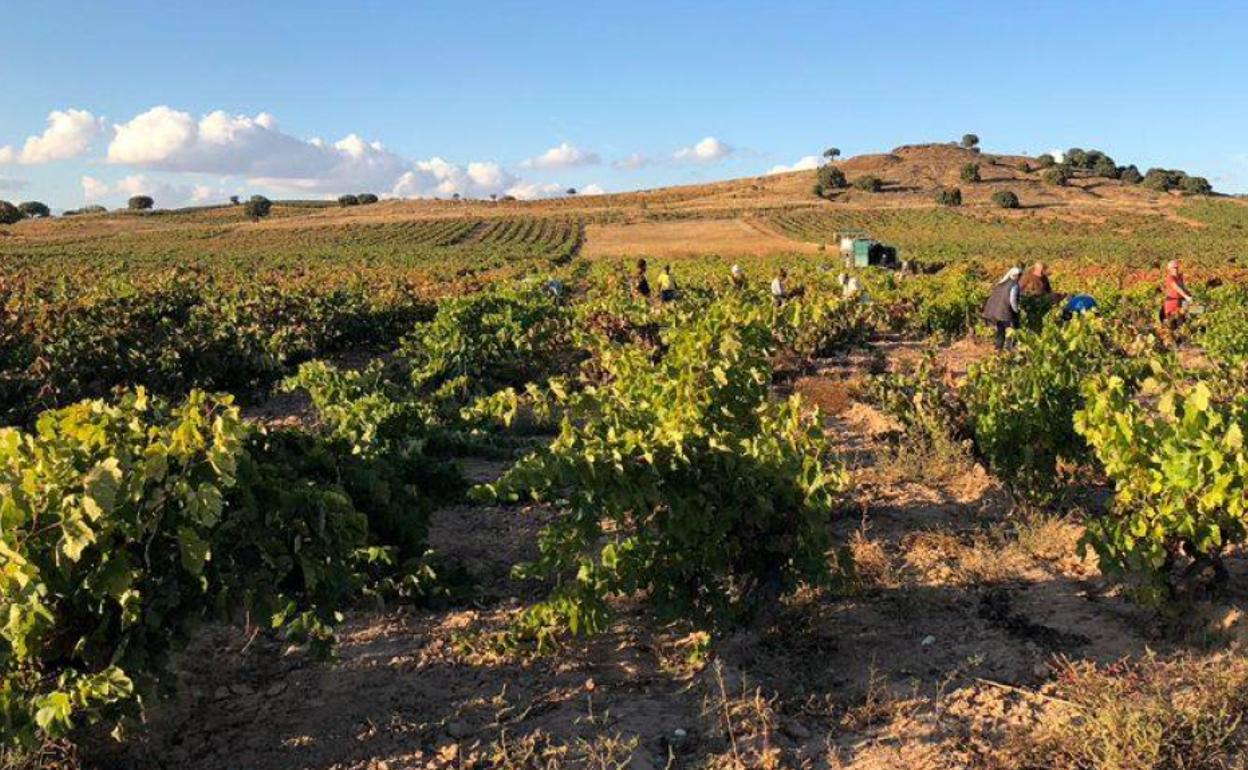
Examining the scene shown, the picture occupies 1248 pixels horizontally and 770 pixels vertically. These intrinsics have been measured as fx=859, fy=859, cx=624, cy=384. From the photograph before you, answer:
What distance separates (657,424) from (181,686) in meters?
2.72

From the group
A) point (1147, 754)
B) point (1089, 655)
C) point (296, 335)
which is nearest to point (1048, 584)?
point (1089, 655)

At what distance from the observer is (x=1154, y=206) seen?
76188 mm

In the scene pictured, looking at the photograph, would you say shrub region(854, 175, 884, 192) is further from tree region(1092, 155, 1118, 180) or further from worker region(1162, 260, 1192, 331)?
worker region(1162, 260, 1192, 331)

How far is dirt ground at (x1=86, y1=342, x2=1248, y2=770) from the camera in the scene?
3.70 m

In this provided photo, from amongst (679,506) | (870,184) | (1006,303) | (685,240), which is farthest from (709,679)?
(870,184)

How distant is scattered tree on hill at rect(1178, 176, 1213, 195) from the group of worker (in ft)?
312

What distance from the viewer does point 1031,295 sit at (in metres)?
13.2

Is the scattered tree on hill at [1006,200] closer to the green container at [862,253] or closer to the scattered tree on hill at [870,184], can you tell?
the scattered tree on hill at [870,184]

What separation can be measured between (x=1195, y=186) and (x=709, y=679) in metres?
111

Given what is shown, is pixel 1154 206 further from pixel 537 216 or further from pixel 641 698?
pixel 641 698

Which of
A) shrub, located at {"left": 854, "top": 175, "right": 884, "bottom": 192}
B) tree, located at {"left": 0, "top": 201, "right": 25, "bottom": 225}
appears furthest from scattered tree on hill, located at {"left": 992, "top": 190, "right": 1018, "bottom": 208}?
tree, located at {"left": 0, "top": 201, "right": 25, "bottom": 225}

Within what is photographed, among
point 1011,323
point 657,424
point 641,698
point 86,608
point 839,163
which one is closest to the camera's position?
point 86,608

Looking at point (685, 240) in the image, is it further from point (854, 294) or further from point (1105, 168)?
point (1105, 168)

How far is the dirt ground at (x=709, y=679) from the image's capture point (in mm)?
3699
